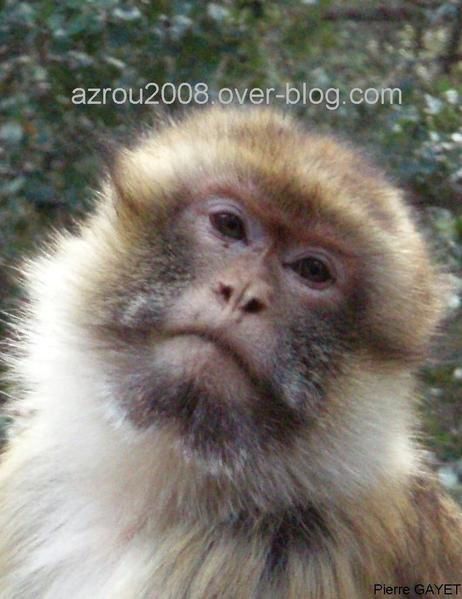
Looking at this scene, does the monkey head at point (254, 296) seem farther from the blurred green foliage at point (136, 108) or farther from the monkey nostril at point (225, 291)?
the blurred green foliage at point (136, 108)

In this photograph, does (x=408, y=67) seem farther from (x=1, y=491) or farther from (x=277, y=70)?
(x=1, y=491)

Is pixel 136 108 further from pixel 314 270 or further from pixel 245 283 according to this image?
pixel 245 283

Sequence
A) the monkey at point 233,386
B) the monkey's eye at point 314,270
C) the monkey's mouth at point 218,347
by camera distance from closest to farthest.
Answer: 1. the monkey's mouth at point 218,347
2. the monkey at point 233,386
3. the monkey's eye at point 314,270

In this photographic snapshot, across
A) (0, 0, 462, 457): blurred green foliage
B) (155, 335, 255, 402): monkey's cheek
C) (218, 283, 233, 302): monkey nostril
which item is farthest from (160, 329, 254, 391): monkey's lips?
(0, 0, 462, 457): blurred green foliage

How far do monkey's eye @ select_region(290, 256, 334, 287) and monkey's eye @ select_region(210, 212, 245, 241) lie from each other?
18cm

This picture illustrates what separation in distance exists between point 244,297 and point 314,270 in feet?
1.15

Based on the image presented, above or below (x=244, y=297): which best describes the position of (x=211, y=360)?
below

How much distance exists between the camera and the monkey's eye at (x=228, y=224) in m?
3.11

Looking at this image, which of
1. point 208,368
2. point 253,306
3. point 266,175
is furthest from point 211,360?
point 266,175

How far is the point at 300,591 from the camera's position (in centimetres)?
294

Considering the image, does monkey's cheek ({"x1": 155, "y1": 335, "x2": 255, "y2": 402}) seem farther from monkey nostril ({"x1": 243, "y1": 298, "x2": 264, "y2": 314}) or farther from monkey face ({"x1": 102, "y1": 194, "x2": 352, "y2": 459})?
monkey nostril ({"x1": 243, "y1": 298, "x2": 264, "y2": 314})

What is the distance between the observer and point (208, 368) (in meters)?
2.84

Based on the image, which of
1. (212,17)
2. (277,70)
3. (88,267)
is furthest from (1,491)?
(277,70)

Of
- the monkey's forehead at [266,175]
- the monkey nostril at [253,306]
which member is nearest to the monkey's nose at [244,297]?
the monkey nostril at [253,306]
